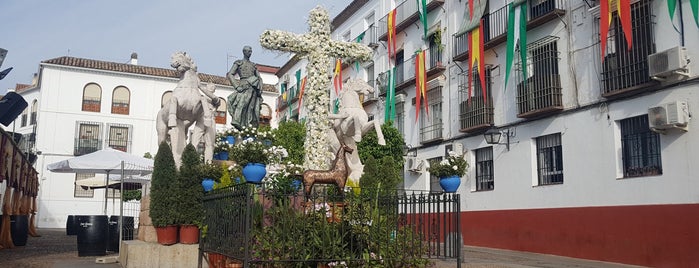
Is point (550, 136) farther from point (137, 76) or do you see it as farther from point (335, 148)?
point (137, 76)

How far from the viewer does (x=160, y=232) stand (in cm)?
850

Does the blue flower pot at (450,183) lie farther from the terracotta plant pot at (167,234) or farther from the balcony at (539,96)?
the balcony at (539,96)

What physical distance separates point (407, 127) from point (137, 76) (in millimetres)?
22586

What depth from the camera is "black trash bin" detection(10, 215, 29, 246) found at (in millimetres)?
13906

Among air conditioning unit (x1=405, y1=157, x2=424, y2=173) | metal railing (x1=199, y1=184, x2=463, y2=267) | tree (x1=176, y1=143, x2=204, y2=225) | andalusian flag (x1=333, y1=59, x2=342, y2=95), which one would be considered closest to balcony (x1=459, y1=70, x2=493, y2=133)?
air conditioning unit (x1=405, y1=157, x2=424, y2=173)

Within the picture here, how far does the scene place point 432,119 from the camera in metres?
20.8

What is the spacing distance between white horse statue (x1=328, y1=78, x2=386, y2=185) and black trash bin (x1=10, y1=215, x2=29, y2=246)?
8934 mm

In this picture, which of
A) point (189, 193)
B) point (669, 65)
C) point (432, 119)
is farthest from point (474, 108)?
point (189, 193)

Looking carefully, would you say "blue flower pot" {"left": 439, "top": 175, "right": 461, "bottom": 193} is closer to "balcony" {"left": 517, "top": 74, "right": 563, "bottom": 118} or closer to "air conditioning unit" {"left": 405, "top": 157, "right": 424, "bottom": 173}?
"balcony" {"left": 517, "top": 74, "right": 563, "bottom": 118}

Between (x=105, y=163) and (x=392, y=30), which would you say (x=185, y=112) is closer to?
(x=105, y=163)

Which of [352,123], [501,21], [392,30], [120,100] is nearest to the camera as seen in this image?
[352,123]

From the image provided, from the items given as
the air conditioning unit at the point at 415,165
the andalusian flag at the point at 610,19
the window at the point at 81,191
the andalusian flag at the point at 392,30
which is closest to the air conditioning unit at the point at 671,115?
the andalusian flag at the point at 610,19

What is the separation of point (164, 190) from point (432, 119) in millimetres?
13470

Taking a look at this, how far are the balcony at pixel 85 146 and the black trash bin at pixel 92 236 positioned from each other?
87.2 ft
